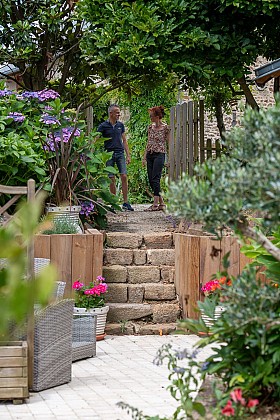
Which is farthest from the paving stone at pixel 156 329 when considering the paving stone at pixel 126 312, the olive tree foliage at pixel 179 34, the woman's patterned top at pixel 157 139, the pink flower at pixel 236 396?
the pink flower at pixel 236 396

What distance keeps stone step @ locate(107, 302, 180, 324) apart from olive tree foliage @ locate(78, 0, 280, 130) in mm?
3084

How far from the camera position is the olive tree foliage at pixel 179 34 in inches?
420

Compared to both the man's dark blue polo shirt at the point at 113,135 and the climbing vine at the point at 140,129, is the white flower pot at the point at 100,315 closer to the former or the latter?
the man's dark blue polo shirt at the point at 113,135

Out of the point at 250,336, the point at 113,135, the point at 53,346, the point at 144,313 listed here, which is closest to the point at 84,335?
the point at 53,346

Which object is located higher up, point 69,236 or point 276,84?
point 276,84

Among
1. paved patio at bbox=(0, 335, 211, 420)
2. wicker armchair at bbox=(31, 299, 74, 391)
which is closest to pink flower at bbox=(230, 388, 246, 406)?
paved patio at bbox=(0, 335, 211, 420)

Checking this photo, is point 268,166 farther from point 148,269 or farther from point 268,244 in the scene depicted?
point 148,269

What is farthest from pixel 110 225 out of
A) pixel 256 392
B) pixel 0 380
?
pixel 256 392

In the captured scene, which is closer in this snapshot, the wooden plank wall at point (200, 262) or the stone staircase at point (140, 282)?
the wooden plank wall at point (200, 262)

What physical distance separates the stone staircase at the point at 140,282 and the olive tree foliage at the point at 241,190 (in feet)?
21.0

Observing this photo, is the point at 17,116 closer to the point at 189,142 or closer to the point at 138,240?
the point at 138,240

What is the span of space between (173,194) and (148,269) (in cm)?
728

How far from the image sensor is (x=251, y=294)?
3.03 m

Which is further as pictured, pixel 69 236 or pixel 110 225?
pixel 110 225
